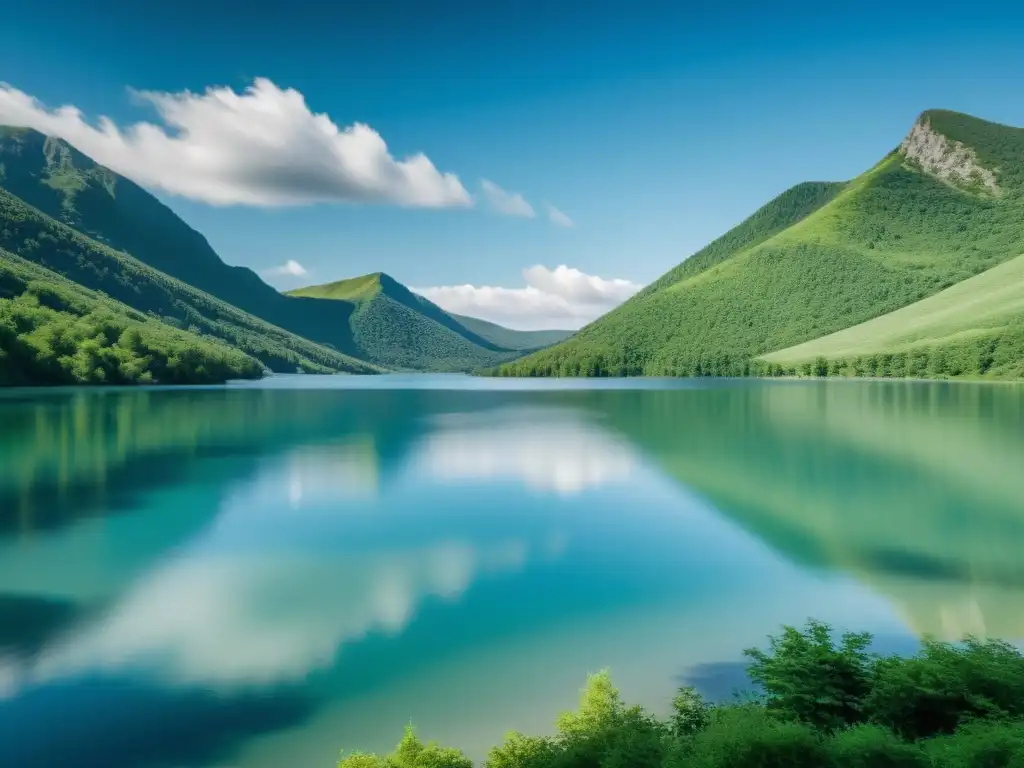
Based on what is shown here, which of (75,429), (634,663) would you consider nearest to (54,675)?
(634,663)

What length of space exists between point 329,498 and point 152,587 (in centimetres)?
1190

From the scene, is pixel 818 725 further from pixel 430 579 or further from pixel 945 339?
pixel 945 339

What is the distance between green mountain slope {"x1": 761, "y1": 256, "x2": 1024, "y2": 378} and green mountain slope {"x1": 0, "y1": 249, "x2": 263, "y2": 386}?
13369 centimetres

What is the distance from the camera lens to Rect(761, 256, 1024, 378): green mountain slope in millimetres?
125500

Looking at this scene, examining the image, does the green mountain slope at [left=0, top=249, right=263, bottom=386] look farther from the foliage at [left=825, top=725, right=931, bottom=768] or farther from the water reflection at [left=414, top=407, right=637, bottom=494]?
the foliage at [left=825, top=725, right=931, bottom=768]

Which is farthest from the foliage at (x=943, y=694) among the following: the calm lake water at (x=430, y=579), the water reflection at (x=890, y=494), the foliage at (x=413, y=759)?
the water reflection at (x=890, y=494)

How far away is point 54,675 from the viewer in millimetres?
11102

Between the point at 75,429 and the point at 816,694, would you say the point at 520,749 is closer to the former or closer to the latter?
the point at 816,694

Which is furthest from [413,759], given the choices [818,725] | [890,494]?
[890,494]

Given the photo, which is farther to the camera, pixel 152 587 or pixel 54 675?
pixel 152 587

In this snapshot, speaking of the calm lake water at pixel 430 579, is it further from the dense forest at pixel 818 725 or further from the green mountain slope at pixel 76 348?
the green mountain slope at pixel 76 348

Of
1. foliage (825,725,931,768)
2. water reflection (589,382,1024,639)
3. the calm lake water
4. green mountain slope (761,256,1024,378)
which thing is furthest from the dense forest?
green mountain slope (761,256,1024,378)

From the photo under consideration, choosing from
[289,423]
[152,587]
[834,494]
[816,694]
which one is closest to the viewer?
[816,694]

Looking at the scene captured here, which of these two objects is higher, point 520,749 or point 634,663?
point 520,749
